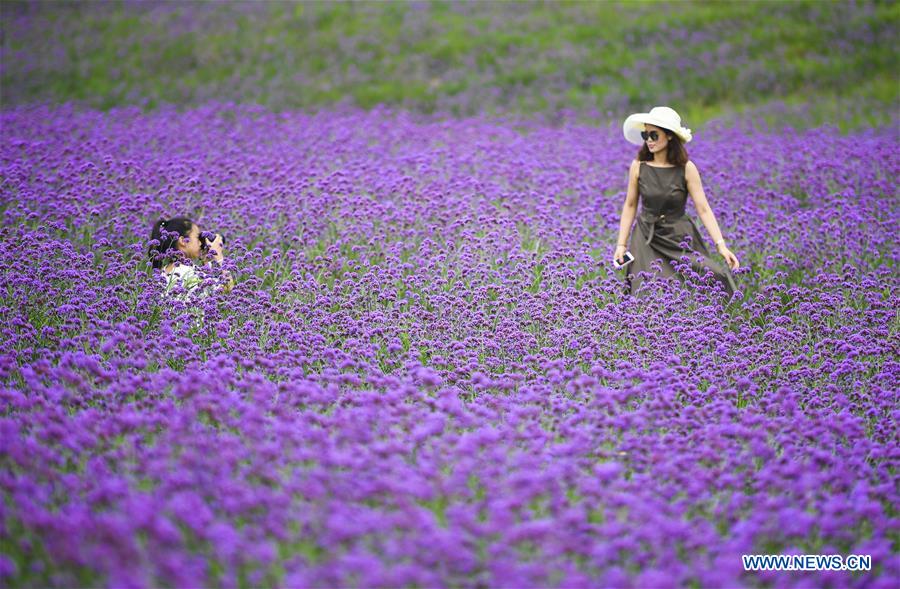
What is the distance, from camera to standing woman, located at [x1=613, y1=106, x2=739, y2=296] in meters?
5.17

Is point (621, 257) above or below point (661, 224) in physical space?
below

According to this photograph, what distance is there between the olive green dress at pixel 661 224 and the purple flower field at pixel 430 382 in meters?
0.25

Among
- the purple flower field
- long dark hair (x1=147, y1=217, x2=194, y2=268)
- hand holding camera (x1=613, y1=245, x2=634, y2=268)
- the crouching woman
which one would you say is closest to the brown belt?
hand holding camera (x1=613, y1=245, x2=634, y2=268)

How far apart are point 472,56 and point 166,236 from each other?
9.26 metres

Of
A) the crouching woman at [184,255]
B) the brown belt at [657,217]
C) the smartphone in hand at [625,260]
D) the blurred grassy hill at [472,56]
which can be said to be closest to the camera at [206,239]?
the crouching woman at [184,255]

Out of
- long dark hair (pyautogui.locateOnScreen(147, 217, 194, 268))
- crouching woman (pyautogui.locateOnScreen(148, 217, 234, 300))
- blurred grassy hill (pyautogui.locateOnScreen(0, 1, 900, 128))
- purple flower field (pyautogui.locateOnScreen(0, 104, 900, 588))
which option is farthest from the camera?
blurred grassy hill (pyautogui.locateOnScreen(0, 1, 900, 128))

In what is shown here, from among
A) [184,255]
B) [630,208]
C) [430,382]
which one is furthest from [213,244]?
[630,208]

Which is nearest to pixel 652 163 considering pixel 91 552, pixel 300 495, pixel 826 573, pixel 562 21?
pixel 826 573

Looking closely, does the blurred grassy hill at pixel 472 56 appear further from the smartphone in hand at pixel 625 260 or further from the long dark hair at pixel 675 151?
the smartphone in hand at pixel 625 260

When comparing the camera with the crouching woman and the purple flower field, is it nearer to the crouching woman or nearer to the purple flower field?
the crouching woman

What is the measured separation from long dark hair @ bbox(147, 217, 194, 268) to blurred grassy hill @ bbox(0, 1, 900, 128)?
656cm

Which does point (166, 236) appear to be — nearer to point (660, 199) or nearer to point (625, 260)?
point (625, 260)

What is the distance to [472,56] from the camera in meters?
12.8

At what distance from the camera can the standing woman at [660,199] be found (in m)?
5.17
